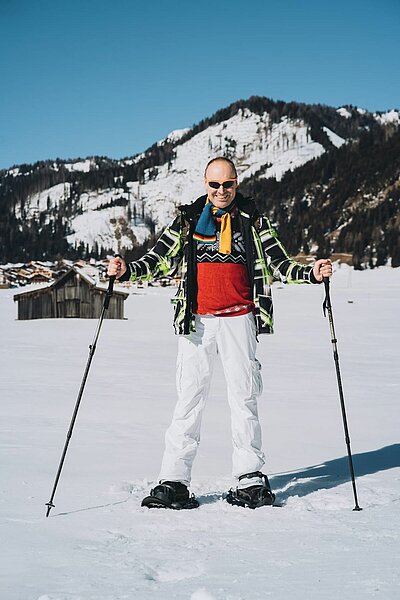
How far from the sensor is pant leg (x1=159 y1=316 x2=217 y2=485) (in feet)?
13.3

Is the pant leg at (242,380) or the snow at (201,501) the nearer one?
the snow at (201,501)

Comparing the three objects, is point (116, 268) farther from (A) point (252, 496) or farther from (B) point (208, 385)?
(A) point (252, 496)

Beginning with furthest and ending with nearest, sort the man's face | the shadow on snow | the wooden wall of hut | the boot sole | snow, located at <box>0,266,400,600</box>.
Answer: the wooden wall of hut
the shadow on snow
the man's face
the boot sole
snow, located at <box>0,266,400,600</box>

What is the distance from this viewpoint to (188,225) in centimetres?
418

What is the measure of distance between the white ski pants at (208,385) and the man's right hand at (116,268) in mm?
573

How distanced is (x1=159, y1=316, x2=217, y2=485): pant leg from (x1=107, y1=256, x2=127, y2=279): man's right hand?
0.58 m

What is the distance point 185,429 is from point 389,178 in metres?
126

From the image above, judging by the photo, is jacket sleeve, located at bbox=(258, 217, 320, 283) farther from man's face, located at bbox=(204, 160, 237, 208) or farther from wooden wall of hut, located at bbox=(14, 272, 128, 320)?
wooden wall of hut, located at bbox=(14, 272, 128, 320)

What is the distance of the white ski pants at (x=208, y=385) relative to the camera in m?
4.05

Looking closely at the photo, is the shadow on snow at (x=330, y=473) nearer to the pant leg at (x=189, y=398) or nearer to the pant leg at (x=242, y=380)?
the pant leg at (x=242, y=380)

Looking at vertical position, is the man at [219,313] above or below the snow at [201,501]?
above

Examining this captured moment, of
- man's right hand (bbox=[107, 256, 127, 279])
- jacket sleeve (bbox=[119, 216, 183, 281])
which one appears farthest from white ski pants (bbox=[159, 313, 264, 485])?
man's right hand (bbox=[107, 256, 127, 279])

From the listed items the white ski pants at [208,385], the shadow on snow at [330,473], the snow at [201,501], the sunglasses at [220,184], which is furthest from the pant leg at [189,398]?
the sunglasses at [220,184]

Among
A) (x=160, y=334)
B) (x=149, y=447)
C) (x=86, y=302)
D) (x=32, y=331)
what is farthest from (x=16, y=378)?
(x=86, y=302)
